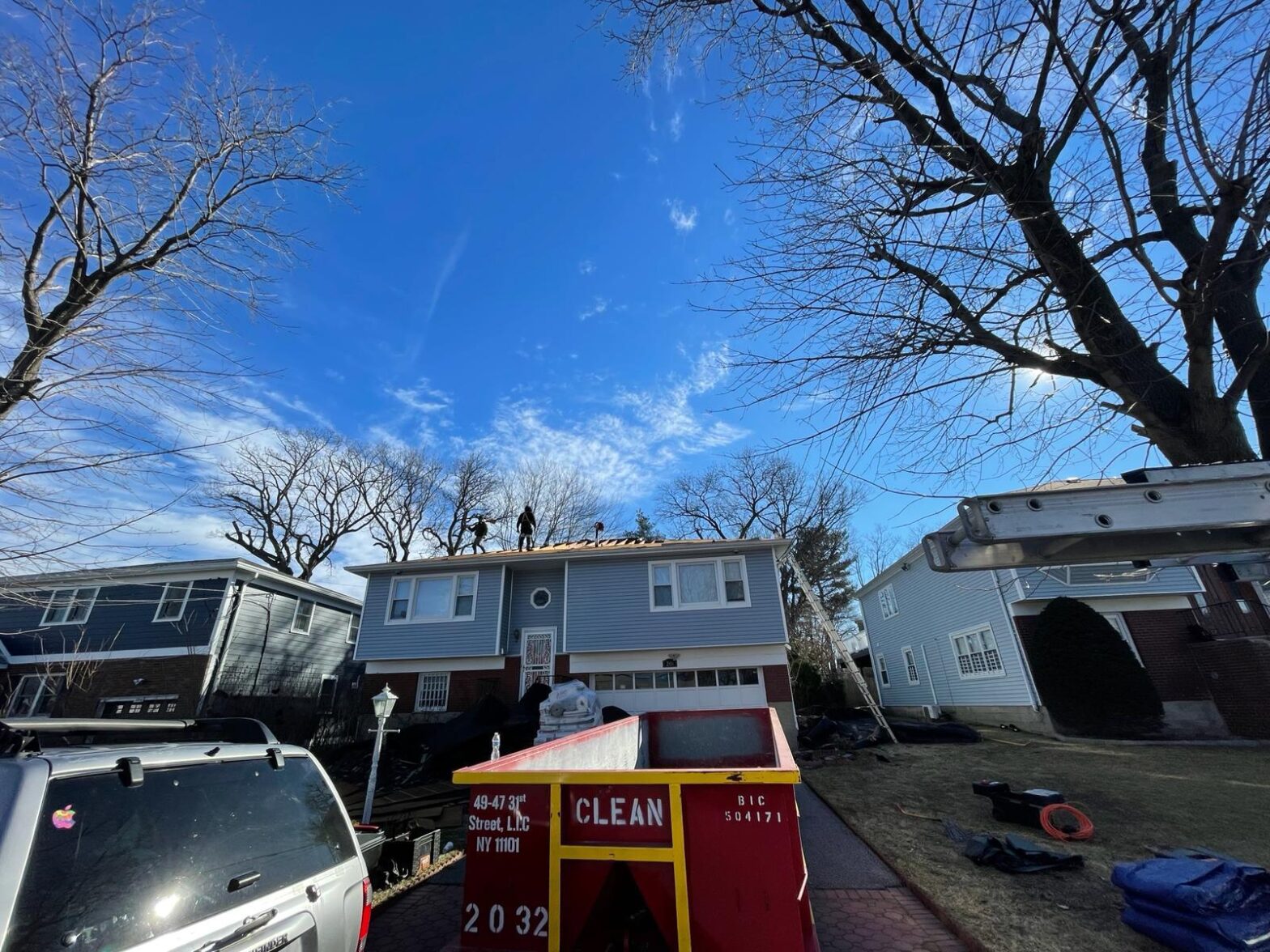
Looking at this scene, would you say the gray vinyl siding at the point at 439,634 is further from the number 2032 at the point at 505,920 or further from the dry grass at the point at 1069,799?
the number 2032 at the point at 505,920

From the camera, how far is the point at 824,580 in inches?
1209

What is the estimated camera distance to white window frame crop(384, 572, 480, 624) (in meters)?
16.6

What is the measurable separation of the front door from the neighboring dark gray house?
5859mm

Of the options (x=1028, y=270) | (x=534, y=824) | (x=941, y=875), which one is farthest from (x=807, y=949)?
(x=1028, y=270)

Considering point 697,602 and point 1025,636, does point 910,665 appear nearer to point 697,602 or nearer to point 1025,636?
point 1025,636

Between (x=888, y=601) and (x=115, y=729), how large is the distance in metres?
25.3

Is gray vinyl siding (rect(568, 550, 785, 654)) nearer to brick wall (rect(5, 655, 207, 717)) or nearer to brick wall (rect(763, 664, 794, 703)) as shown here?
brick wall (rect(763, 664, 794, 703))

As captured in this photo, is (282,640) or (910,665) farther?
(910,665)

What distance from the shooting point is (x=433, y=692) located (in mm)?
16219

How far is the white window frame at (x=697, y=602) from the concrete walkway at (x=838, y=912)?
8440 millimetres

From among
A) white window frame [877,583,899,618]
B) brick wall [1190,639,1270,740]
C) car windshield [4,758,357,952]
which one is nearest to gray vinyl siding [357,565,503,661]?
car windshield [4,758,357,952]

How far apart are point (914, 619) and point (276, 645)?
75.9 feet

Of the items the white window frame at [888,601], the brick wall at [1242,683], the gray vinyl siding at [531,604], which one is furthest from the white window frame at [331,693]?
the brick wall at [1242,683]

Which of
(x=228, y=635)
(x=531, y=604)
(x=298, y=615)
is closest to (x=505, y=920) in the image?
(x=531, y=604)
